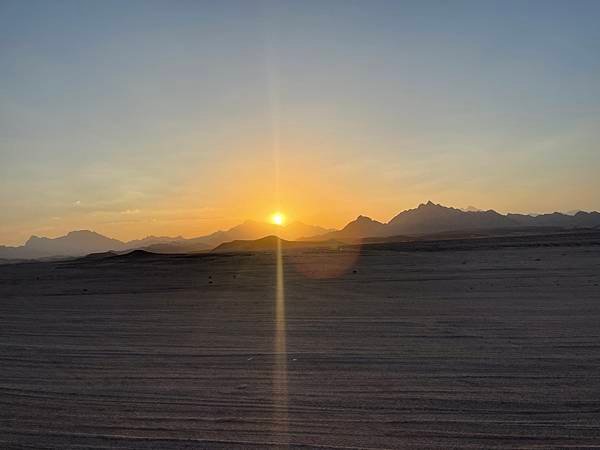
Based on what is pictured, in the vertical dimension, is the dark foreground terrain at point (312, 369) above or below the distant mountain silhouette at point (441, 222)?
below

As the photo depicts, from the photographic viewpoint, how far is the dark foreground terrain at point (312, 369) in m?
5.86

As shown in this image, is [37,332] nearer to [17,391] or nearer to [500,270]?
[17,391]

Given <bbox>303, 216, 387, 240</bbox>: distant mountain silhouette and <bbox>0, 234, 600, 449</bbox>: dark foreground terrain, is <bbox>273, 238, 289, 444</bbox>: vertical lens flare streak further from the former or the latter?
<bbox>303, 216, 387, 240</bbox>: distant mountain silhouette

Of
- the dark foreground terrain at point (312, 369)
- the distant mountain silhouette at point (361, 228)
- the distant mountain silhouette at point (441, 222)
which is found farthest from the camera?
the distant mountain silhouette at point (361, 228)

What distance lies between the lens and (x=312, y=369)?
8484 millimetres

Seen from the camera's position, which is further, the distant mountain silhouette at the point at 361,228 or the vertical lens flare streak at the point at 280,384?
the distant mountain silhouette at the point at 361,228

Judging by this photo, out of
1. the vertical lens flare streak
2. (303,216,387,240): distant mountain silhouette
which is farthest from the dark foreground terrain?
(303,216,387,240): distant mountain silhouette

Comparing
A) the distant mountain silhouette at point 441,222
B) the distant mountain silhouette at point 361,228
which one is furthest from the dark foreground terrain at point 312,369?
the distant mountain silhouette at point 361,228

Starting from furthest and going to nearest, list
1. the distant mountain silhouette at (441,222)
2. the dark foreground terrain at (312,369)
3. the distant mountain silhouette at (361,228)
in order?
the distant mountain silhouette at (361,228)
the distant mountain silhouette at (441,222)
the dark foreground terrain at (312,369)

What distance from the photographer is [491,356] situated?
350 inches

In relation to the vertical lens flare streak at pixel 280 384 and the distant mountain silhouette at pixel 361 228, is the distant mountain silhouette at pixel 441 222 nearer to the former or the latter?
the distant mountain silhouette at pixel 361 228

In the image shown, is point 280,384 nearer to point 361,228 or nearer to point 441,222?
point 441,222

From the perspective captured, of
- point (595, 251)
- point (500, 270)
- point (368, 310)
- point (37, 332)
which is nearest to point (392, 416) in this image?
point (368, 310)

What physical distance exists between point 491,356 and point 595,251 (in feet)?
83.8
